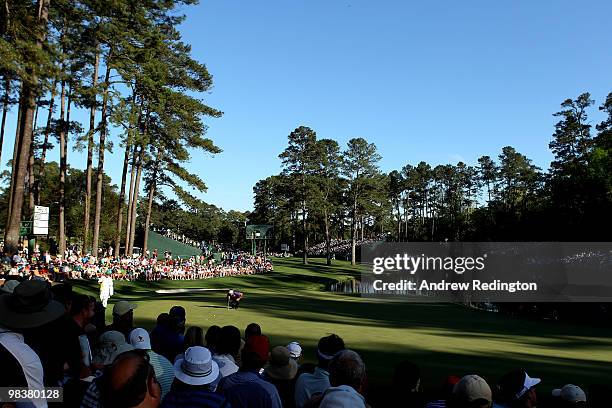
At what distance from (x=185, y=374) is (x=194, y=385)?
4.5 inches

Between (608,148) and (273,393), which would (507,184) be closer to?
(608,148)

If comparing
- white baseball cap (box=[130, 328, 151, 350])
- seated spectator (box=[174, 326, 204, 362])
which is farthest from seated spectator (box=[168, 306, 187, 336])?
white baseball cap (box=[130, 328, 151, 350])

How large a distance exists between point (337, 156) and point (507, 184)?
33.8 m

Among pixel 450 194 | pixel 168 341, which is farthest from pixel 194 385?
pixel 450 194

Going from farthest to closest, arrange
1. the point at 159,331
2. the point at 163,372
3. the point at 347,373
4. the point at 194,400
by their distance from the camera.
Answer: the point at 159,331 < the point at 163,372 < the point at 347,373 < the point at 194,400

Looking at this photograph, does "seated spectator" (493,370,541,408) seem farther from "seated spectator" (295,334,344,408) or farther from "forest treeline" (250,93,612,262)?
"forest treeline" (250,93,612,262)

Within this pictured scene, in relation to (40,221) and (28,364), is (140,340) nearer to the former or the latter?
(28,364)

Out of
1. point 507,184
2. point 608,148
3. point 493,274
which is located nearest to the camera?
point 608,148

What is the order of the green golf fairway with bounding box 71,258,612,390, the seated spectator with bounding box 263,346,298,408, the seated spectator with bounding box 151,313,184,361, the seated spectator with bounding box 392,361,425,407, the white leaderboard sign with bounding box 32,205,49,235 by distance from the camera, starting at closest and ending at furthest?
the seated spectator with bounding box 392,361,425,407 < the seated spectator with bounding box 263,346,298,408 < the seated spectator with bounding box 151,313,184,361 < the green golf fairway with bounding box 71,258,612,390 < the white leaderboard sign with bounding box 32,205,49,235

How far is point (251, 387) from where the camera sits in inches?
182

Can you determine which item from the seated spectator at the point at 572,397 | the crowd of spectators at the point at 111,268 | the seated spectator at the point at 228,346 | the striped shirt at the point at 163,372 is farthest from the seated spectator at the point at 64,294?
the crowd of spectators at the point at 111,268

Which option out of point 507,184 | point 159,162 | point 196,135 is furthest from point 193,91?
point 507,184

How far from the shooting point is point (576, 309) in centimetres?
3662

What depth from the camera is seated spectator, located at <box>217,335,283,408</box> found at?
4.57 metres
